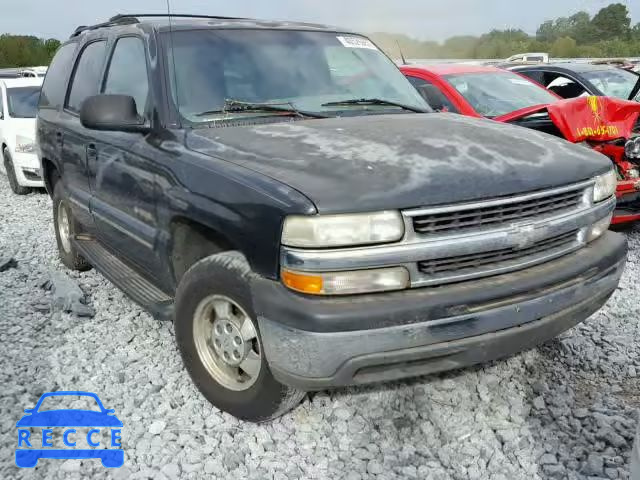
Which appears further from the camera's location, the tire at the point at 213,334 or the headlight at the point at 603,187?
the headlight at the point at 603,187

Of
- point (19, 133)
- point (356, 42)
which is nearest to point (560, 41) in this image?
point (19, 133)

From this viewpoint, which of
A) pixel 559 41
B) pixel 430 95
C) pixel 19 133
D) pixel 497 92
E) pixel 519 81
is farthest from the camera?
pixel 559 41

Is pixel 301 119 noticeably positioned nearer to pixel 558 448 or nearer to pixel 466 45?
pixel 558 448

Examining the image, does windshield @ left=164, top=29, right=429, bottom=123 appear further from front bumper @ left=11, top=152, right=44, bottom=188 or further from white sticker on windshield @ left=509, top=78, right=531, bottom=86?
front bumper @ left=11, top=152, right=44, bottom=188

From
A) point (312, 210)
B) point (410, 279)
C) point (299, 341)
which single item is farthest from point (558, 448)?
point (312, 210)

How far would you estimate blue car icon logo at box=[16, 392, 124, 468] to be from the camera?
275 centimetres

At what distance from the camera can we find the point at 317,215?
2.33 metres

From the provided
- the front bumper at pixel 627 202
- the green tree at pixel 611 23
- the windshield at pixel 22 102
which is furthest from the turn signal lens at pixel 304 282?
the green tree at pixel 611 23

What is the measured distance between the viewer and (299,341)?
2.36 metres

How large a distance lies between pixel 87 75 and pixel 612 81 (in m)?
6.79

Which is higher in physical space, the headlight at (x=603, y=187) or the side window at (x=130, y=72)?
the side window at (x=130, y=72)

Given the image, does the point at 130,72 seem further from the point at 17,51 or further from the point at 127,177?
the point at 17,51

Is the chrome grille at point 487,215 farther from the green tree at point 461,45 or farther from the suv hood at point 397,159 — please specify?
the green tree at point 461,45

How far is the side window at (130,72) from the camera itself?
3.56 metres
